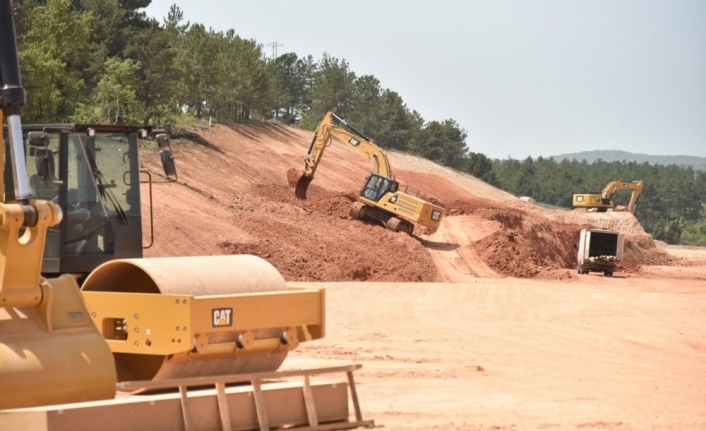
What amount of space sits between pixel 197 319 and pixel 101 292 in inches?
43.8

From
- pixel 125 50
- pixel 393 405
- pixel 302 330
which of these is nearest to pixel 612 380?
pixel 393 405

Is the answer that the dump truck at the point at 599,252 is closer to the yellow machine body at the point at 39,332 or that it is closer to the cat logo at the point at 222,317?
the cat logo at the point at 222,317

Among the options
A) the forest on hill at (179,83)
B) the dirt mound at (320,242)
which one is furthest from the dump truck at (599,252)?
the forest on hill at (179,83)

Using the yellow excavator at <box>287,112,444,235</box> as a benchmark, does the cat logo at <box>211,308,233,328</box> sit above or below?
above

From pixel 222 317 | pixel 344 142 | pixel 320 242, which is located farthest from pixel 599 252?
pixel 222 317

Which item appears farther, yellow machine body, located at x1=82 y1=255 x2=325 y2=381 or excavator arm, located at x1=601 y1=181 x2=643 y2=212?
excavator arm, located at x1=601 y1=181 x2=643 y2=212

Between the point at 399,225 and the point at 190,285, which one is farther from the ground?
the point at 190,285

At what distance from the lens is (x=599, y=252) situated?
130 ft

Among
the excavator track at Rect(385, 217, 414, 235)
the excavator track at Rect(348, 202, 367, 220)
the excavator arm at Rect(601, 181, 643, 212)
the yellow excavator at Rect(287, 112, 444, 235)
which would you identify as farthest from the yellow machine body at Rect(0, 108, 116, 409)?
the excavator arm at Rect(601, 181, 643, 212)

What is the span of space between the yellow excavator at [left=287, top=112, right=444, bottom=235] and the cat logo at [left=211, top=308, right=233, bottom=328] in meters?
28.2

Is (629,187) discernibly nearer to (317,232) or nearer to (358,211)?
(358,211)

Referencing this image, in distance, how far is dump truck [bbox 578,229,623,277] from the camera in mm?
38781

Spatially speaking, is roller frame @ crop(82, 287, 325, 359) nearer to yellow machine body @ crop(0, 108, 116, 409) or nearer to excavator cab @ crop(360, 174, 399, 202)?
yellow machine body @ crop(0, 108, 116, 409)

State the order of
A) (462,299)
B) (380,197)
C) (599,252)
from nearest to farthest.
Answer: (462,299)
(380,197)
(599,252)
